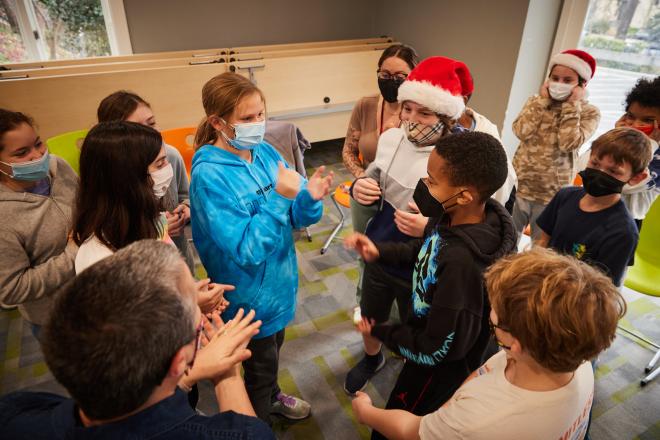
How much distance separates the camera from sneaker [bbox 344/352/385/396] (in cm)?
201

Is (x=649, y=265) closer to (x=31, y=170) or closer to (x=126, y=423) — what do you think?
(x=126, y=423)

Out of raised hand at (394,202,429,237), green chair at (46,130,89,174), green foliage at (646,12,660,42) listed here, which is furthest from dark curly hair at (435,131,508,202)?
green foliage at (646,12,660,42)

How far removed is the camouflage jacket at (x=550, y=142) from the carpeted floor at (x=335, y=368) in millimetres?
1051

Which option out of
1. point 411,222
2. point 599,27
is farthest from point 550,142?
point 599,27

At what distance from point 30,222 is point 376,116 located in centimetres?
175

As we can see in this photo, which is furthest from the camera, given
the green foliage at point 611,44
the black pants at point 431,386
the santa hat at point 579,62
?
the green foliage at point 611,44

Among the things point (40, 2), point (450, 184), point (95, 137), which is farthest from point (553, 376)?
point (40, 2)

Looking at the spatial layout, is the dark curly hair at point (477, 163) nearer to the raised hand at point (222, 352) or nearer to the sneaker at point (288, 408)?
the raised hand at point (222, 352)

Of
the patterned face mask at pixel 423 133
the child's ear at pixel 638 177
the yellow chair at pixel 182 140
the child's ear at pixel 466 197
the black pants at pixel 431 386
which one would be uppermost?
the patterned face mask at pixel 423 133

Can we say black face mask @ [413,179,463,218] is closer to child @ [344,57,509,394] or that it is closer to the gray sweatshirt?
child @ [344,57,509,394]

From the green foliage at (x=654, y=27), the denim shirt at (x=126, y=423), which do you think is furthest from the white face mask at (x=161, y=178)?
the green foliage at (x=654, y=27)

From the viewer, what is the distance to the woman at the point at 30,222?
1309mm

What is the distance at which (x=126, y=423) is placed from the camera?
2.12 ft

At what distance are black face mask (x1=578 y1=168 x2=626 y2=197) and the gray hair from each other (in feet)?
5.50
